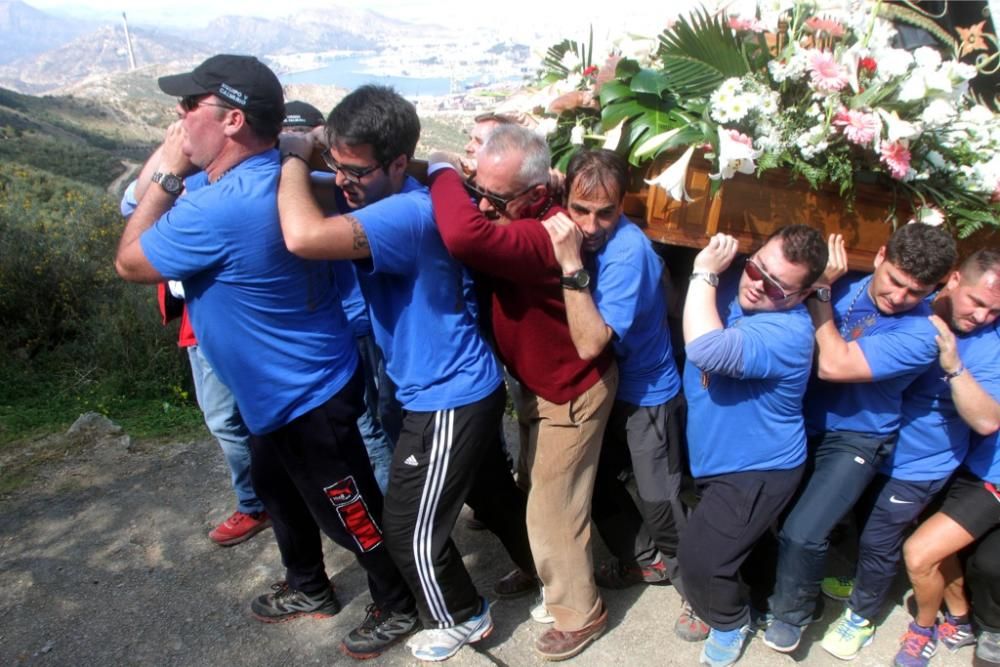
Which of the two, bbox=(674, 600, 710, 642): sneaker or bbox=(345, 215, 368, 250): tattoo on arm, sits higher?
bbox=(345, 215, 368, 250): tattoo on arm

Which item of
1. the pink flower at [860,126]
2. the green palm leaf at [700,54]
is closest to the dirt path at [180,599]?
the pink flower at [860,126]

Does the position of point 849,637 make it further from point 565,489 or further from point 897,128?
point 897,128

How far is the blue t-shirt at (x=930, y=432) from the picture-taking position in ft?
9.86

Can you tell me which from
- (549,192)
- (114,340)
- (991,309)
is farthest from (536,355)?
(114,340)

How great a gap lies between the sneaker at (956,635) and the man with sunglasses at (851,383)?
597 millimetres

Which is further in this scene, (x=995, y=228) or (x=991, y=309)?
(x=995, y=228)

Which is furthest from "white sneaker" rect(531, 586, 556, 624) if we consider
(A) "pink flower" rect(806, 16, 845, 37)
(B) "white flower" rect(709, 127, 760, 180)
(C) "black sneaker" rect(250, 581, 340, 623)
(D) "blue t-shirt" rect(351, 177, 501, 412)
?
(A) "pink flower" rect(806, 16, 845, 37)

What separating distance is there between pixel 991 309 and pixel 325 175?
A: 2560mm

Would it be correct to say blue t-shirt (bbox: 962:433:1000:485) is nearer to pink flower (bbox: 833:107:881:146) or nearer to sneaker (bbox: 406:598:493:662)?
pink flower (bbox: 833:107:881:146)

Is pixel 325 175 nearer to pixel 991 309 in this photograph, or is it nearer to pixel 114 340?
pixel 991 309

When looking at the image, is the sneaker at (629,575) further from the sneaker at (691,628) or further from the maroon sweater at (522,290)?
the maroon sweater at (522,290)

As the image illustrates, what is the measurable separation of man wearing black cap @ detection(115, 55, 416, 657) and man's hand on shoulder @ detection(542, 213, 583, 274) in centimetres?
90

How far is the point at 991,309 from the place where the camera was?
9.23 feet

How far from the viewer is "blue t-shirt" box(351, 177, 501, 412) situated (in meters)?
2.58
